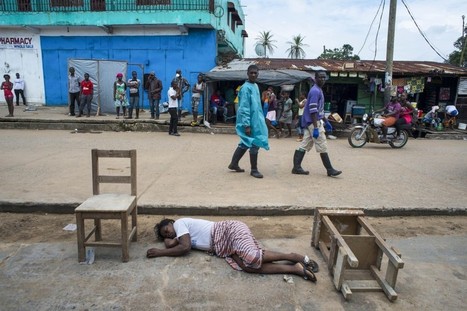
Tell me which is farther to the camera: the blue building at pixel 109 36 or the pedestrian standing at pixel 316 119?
the blue building at pixel 109 36

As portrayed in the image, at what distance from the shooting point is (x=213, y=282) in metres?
3.00

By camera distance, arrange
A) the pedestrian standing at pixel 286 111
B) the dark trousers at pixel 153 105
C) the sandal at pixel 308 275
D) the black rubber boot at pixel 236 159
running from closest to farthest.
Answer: the sandal at pixel 308 275 < the black rubber boot at pixel 236 159 < the pedestrian standing at pixel 286 111 < the dark trousers at pixel 153 105

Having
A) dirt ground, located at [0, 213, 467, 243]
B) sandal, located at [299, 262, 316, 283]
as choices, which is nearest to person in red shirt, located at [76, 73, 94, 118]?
dirt ground, located at [0, 213, 467, 243]

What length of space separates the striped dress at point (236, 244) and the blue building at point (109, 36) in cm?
1284

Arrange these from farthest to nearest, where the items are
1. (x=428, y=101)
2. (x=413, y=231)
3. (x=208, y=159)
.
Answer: (x=428, y=101) < (x=208, y=159) < (x=413, y=231)

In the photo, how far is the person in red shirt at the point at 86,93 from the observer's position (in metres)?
12.8

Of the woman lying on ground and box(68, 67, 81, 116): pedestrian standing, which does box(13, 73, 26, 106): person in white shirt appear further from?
the woman lying on ground

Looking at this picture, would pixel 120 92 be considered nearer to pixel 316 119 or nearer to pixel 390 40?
pixel 316 119

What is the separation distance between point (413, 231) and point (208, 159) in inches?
171

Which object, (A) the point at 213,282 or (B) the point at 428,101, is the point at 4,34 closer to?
(A) the point at 213,282

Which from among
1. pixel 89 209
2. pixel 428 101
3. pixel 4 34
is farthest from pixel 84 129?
pixel 428 101

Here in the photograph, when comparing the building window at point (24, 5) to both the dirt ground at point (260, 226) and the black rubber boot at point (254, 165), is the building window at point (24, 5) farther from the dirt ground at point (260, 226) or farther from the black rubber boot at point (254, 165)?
the black rubber boot at point (254, 165)

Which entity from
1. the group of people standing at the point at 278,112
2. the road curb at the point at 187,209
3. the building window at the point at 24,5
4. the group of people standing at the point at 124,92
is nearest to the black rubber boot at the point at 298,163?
the road curb at the point at 187,209

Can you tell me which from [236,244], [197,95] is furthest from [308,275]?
[197,95]
